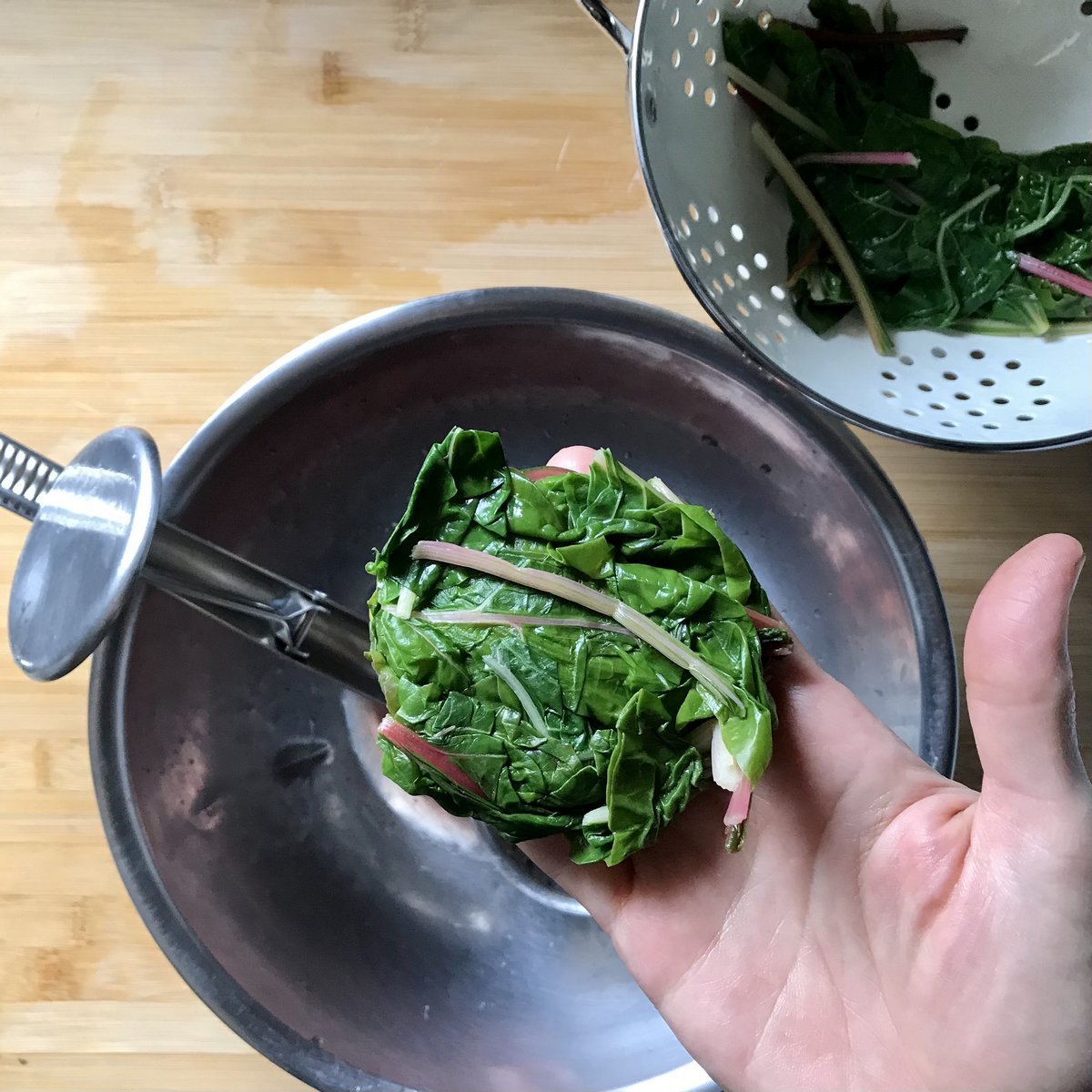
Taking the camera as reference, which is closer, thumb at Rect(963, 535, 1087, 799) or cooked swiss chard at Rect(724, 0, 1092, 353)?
thumb at Rect(963, 535, 1087, 799)

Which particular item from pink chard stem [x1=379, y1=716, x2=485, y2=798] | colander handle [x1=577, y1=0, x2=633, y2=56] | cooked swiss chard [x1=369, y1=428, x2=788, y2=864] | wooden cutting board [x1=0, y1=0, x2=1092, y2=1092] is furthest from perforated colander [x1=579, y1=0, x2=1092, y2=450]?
pink chard stem [x1=379, y1=716, x2=485, y2=798]

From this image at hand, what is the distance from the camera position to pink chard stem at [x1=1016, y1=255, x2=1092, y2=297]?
1.49m

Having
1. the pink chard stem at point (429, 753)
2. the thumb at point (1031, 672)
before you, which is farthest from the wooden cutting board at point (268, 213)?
the pink chard stem at point (429, 753)

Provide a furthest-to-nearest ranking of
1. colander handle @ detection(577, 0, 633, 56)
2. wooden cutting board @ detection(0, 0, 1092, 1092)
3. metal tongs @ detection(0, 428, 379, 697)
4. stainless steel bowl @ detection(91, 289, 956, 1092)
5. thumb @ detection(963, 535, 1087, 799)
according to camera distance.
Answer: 1. wooden cutting board @ detection(0, 0, 1092, 1092)
2. stainless steel bowl @ detection(91, 289, 956, 1092)
3. colander handle @ detection(577, 0, 633, 56)
4. metal tongs @ detection(0, 428, 379, 697)
5. thumb @ detection(963, 535, 1087, 799)

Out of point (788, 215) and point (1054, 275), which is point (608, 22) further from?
point (1054, 275)

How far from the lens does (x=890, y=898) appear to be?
122 cm

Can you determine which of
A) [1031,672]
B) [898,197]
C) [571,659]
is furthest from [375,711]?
[898,197]

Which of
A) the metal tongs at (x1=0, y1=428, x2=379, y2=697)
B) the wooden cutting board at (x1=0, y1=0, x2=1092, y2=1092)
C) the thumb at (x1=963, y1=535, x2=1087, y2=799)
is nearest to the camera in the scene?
the thumb at (x1=963, y1=535, x2=1087, y2=799)

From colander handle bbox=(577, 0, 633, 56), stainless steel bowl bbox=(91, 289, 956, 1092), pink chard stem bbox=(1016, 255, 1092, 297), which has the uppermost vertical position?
colander handle bbox=(577, 0, 633, 56)

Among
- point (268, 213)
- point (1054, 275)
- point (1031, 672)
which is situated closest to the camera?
point (1031, 672)

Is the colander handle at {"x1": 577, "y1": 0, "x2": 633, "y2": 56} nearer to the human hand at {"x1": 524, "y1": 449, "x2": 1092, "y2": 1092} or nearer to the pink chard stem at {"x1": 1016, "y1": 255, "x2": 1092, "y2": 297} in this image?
the human hand at {"x1": 524, "y1": 449, "x2": 1092, "y2": 1092}

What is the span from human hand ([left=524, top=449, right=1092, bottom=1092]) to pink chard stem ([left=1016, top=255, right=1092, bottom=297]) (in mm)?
674

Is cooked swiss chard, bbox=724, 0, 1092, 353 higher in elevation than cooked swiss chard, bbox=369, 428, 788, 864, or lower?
higher

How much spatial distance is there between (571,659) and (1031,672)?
0.56 meters
